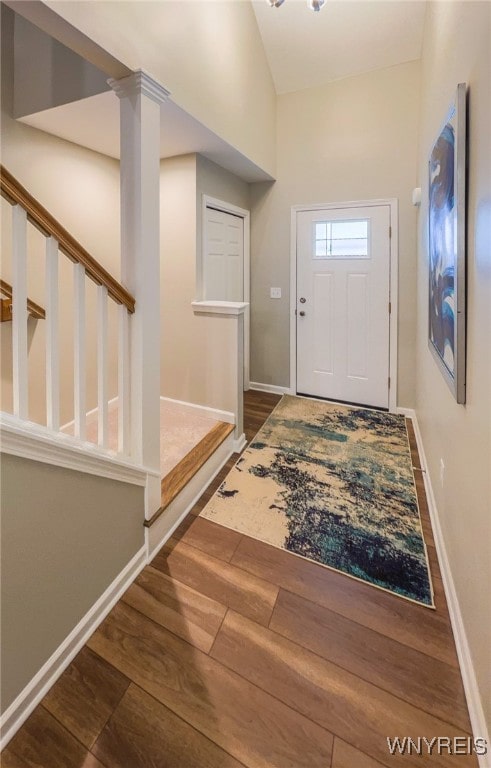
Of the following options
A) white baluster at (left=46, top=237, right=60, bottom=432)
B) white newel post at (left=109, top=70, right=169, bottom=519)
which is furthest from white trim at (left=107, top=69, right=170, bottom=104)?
white baluster at (left=46, top=237, right=60, bottom=432)

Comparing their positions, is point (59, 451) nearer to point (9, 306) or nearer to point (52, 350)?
point (52, 350)

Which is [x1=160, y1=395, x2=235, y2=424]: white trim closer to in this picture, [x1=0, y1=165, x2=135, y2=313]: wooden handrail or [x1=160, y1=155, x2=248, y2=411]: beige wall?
[x1=160, y1=155, x2=248, y2=411]: beige wall

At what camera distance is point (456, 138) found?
1.32 metres

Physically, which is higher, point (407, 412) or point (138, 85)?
point (138, 85)

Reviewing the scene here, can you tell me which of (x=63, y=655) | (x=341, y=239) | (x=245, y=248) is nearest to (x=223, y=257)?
(x=245, y=248)

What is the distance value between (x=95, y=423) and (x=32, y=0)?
2297 millimetres

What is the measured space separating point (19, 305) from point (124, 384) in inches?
23.5

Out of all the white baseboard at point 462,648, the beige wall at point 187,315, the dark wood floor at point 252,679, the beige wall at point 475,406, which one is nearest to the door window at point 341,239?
the beige wall at point 187,315

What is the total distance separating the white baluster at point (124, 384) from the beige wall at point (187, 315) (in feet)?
3.92

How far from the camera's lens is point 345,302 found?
148 inches

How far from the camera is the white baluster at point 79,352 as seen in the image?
4.56 feet

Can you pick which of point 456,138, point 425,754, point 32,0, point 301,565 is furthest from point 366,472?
point 32,0

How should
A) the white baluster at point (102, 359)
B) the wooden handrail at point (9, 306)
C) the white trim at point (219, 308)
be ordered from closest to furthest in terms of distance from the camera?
the white baluster at point (102, 359) < the wooden handrail at point (9, 306) < the white trim at point (219, 308)

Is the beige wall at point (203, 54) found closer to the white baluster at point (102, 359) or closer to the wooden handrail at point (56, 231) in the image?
the wooden handrail at point (56, 231)
